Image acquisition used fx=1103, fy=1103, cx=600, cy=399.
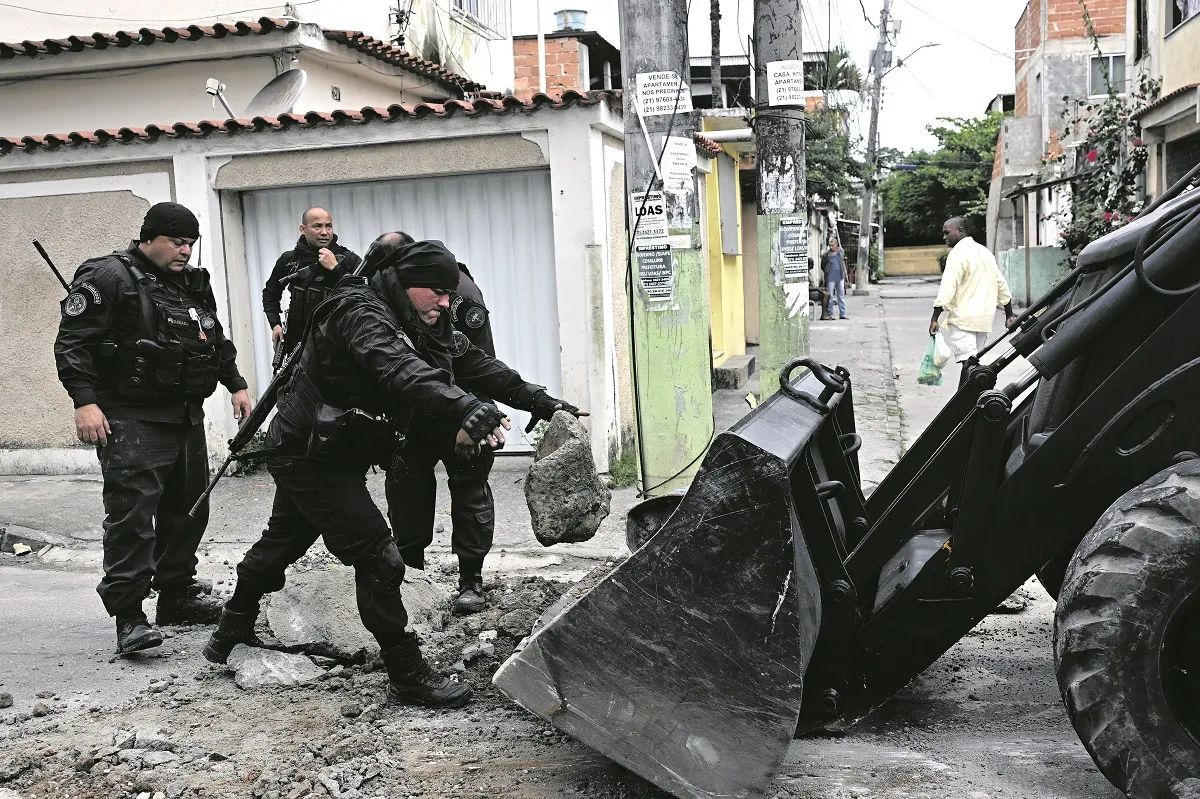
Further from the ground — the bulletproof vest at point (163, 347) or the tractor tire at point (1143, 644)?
the bulletproof vest at point (163, 347)

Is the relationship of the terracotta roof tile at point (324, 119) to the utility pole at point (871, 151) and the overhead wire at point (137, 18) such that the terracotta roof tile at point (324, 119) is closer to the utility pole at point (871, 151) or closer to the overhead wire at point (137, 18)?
the overhead wire at point (137, 18)

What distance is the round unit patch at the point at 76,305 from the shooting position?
4.61 meters

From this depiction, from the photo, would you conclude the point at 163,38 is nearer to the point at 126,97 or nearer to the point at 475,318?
the point at 126,97

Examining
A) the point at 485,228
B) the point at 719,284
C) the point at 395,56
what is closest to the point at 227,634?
the point at 485,228

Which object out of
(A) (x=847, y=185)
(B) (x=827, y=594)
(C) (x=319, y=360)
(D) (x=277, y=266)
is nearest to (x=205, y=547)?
(D) (x=277, y=266)

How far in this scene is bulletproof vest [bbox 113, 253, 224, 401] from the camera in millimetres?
4773

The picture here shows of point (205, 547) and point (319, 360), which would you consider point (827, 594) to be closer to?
point (319, 360)

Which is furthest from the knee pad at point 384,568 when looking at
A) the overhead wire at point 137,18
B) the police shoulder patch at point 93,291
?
the overhead wire at point 137,18

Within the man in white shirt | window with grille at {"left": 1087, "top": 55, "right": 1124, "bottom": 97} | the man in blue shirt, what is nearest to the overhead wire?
the man in white shirt

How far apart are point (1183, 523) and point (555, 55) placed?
58.3ft

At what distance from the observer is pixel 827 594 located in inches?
127

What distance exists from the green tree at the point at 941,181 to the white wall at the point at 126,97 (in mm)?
41309

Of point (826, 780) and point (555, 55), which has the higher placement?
point (555, 55)

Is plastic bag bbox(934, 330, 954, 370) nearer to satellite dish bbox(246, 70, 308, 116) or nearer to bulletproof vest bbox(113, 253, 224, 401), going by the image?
satellite dish bbox(246, 70, 308, 116)
